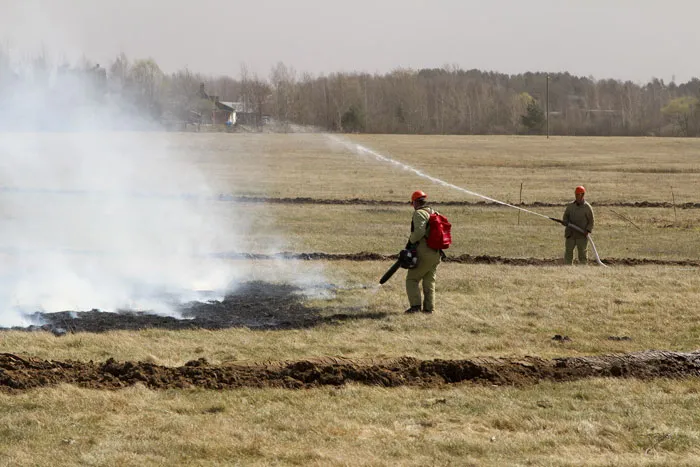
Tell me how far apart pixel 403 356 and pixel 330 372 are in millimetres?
1407

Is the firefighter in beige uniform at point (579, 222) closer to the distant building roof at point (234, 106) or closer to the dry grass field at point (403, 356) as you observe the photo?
the dry grass field at point (403, 356)

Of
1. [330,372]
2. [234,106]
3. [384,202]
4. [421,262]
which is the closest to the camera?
[330,372]

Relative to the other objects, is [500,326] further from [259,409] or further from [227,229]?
[227,229]

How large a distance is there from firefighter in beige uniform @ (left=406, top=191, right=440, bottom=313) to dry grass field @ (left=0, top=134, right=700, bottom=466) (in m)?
0.33

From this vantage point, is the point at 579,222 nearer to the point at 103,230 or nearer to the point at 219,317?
the point at 219,317

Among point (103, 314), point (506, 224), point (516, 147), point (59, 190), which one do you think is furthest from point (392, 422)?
point (516, 147)

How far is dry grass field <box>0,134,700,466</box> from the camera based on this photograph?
905cm

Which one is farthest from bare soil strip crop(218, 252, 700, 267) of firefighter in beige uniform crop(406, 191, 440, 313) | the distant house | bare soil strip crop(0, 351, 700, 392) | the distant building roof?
the distant building roof

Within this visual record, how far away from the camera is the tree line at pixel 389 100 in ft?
75.5

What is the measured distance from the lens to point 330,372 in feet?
38.5

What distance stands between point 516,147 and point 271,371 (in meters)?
73.5

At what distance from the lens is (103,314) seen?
1564 centimetres

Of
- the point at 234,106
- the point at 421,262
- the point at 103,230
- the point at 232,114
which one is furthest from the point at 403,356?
the point at 234,106

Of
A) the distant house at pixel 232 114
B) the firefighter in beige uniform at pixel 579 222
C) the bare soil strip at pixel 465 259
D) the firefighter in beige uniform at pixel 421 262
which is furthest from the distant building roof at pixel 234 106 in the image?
the firefighter in beige uniform at pixel 421 262
